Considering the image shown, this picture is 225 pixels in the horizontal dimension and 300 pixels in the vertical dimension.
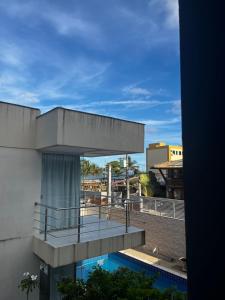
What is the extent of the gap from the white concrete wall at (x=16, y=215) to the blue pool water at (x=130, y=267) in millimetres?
3134

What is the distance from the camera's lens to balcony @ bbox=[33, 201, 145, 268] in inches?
310

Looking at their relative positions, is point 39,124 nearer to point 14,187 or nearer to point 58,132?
point 58,132

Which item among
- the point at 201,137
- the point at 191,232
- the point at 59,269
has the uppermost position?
the point at 201,137

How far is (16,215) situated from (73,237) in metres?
2.04

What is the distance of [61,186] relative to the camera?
10.3 meters

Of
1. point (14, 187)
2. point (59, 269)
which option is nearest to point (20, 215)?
point (14, 187)

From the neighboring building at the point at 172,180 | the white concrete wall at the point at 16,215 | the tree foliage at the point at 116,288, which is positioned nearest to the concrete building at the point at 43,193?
the white concrete wall at the point at 16,215

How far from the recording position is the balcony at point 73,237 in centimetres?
787

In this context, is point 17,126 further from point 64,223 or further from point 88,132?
point 64,223

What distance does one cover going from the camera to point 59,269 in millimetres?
9703

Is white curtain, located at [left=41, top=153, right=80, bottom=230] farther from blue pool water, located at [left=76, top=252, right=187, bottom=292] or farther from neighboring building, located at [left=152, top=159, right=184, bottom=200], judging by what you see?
neighboring building, located at [left=152, top=159, right=184, bottom=200]

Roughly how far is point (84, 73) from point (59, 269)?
417 inches

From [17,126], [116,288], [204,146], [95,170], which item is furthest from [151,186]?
[204,146]

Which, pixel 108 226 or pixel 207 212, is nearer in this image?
pixel 207 212
